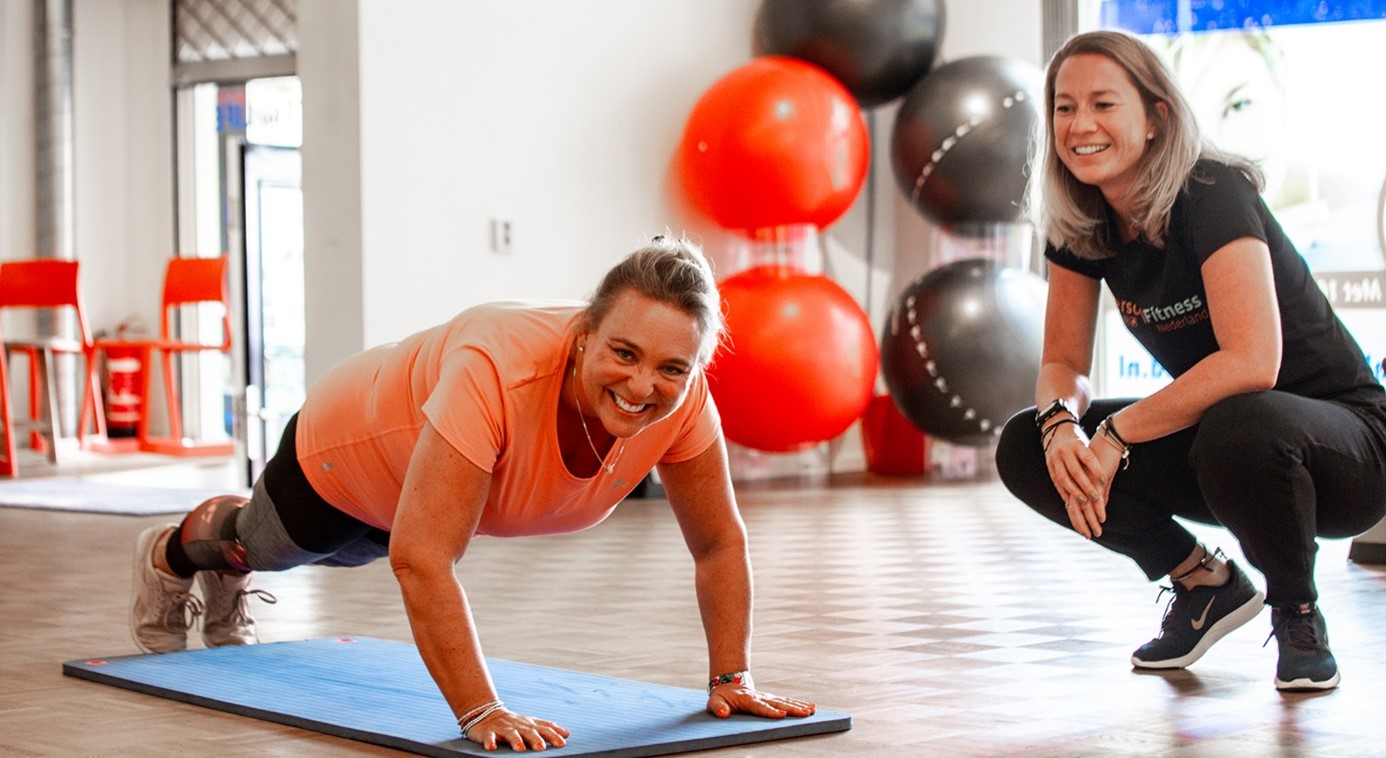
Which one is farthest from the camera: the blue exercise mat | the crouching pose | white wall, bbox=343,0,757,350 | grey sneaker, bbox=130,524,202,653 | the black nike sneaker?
white wall, bbox=343,0,757,350

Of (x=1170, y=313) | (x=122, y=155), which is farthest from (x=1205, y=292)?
A: (x=122, y=155)

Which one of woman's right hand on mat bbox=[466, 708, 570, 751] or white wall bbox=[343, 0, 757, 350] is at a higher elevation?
white wall bbox=[343, 0, 757, 350]

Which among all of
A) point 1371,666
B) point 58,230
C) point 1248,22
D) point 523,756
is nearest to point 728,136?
point 1248,22

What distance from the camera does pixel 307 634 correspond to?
273cm

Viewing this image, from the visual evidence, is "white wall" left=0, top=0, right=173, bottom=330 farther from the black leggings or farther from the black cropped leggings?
the black cropped leggings

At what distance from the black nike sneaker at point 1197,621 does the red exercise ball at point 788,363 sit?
2870 millimetres

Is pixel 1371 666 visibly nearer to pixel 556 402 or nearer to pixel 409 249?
pixel 556 402

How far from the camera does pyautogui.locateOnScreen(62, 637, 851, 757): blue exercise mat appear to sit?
1.80 meters

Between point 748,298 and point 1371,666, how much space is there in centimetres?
325

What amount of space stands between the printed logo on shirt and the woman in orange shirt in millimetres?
651

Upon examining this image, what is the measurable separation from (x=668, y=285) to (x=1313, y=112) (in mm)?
4869

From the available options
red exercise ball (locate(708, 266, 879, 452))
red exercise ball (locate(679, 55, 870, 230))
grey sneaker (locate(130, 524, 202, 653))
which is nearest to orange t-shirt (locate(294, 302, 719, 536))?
grey sneaker (locate(130, 524, 202, 653))

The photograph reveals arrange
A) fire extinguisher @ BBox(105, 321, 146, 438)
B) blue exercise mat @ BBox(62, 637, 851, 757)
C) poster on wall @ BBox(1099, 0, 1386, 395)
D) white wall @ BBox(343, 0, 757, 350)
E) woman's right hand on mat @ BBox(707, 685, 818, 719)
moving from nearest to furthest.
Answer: blue exercise mat @ BBox(62, 637, 851, 757)
woman's right hand on mat @ BBox(707, 685, 818, 719)
white wall @ BBox(343, 0, 757, 350)
poster on wall @ BBox(1099, 0, 1386, 395)
fire extinguisher @ BBox(105, 321, 146, 438)

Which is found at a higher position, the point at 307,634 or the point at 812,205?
the point at 812,205
